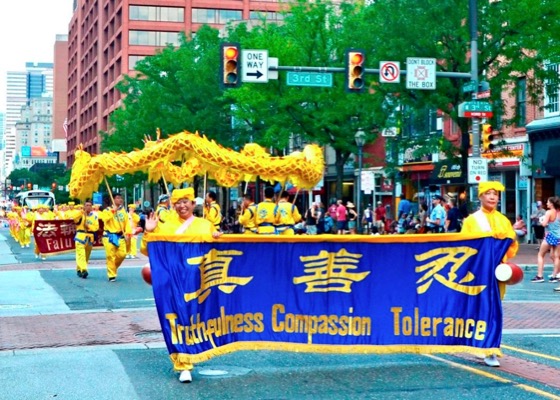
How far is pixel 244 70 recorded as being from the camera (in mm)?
22531

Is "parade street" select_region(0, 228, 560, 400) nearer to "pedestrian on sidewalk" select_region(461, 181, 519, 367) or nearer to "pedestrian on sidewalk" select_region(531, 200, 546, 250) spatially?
"pedestrian on sidewalk" select_region(461, 181, 519, 367)

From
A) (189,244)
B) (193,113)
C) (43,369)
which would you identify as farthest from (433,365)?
(193,113)

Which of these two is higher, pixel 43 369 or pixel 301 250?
pixel 301 250

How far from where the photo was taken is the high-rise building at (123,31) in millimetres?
88938

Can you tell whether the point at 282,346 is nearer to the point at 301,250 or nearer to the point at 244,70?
the point at 301,250

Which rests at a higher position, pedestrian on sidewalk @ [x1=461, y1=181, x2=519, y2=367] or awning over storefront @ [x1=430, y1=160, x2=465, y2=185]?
awning over storefront @ [x1=430, y1=160, x2=465, y2=185]

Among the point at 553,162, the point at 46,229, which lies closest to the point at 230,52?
the point at 46,229

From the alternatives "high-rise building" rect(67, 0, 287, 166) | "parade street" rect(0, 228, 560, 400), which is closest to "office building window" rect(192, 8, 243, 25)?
"high-rise building" rect(67, 0, 287, 166)

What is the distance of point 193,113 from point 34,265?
26561mm

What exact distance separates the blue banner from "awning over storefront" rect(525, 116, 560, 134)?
2621 centimetres

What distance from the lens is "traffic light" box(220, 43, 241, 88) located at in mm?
21141

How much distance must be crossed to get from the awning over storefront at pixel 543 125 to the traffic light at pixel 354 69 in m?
13.6

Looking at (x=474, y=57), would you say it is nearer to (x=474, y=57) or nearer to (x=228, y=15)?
(x=474, y=57)

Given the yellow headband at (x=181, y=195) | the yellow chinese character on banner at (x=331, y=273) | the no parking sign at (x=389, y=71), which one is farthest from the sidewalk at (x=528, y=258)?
the yellow headband at (x=181, y=195)
